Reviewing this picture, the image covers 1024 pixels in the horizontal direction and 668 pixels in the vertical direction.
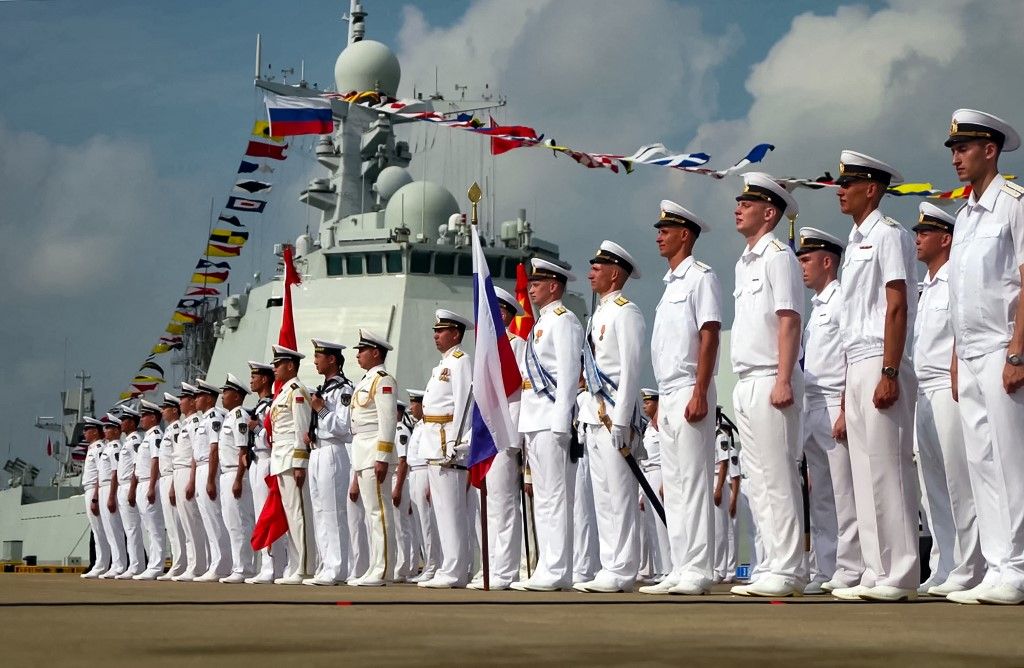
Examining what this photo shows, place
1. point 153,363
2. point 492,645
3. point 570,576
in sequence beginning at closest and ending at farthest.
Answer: point 492,645 < point 570,576 < point 153,363

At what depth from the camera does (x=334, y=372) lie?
10.3 meters

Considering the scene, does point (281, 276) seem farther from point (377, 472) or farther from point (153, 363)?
point (377, 472)

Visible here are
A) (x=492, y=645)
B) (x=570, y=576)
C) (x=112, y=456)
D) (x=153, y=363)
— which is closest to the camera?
(x=492, y=645)

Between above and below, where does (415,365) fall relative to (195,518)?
above

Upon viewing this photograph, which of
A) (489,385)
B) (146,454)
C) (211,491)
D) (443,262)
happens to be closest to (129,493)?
(146,454)

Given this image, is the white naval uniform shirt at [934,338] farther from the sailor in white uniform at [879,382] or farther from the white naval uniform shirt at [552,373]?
the white naval uniform shirt at [552,373]

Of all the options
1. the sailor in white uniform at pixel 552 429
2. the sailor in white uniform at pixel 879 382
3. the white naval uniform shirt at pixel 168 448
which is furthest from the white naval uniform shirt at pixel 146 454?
the sailor in white uniform at pixel 879 382

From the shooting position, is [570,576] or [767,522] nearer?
[767,522]

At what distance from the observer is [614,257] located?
24.4 feet

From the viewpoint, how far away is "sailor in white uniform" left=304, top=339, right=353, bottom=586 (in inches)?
401

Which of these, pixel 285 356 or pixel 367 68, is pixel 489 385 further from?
pixel 367 68

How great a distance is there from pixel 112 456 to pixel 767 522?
32.1 ft

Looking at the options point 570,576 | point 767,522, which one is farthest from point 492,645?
point 570,576

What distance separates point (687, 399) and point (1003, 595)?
1.82 m
